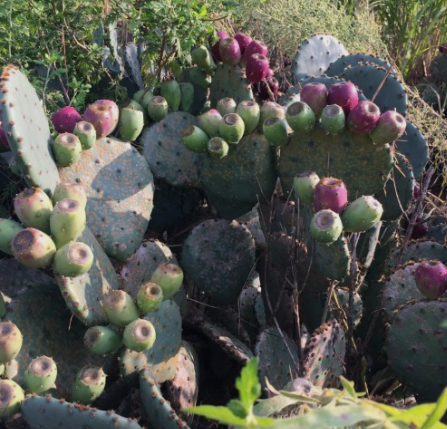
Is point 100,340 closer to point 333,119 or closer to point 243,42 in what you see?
point 333,119

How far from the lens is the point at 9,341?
5.34 ft

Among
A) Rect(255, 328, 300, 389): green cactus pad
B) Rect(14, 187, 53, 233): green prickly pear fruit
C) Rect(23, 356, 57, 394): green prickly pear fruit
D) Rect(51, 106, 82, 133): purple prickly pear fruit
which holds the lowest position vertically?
Rect(255, 328, 300, 389): green cactus pad

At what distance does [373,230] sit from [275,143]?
49 centimetres

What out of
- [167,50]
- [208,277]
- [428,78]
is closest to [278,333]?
[208,277]

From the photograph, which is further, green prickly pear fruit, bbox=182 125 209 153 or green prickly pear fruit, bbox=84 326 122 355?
green prickly pear fruit, bbox=182 125 209 153

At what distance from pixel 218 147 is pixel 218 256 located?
0.38 metres

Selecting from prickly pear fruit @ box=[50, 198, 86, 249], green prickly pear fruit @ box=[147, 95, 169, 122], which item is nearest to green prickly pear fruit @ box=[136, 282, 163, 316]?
prickly pear fruit @ box=[50, 198, 86, 249]

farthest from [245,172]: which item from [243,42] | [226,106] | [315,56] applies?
[315,56]

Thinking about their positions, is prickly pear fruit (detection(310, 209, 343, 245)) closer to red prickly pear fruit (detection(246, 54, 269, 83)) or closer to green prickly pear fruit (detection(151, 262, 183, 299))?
green prickly pear fruit (detection(151, 262, 183, 299))

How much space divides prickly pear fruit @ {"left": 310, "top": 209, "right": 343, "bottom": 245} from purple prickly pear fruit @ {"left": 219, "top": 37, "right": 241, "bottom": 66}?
0.97 metres

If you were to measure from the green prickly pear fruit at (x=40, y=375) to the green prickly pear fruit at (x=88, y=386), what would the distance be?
81mm

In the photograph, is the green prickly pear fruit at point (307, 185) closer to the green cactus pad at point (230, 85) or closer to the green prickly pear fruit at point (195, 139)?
the green prickly pear fruit at point (195, 139)

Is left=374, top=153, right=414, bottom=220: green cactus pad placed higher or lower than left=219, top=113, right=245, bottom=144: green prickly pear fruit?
lower

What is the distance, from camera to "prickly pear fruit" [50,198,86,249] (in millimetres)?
1663
